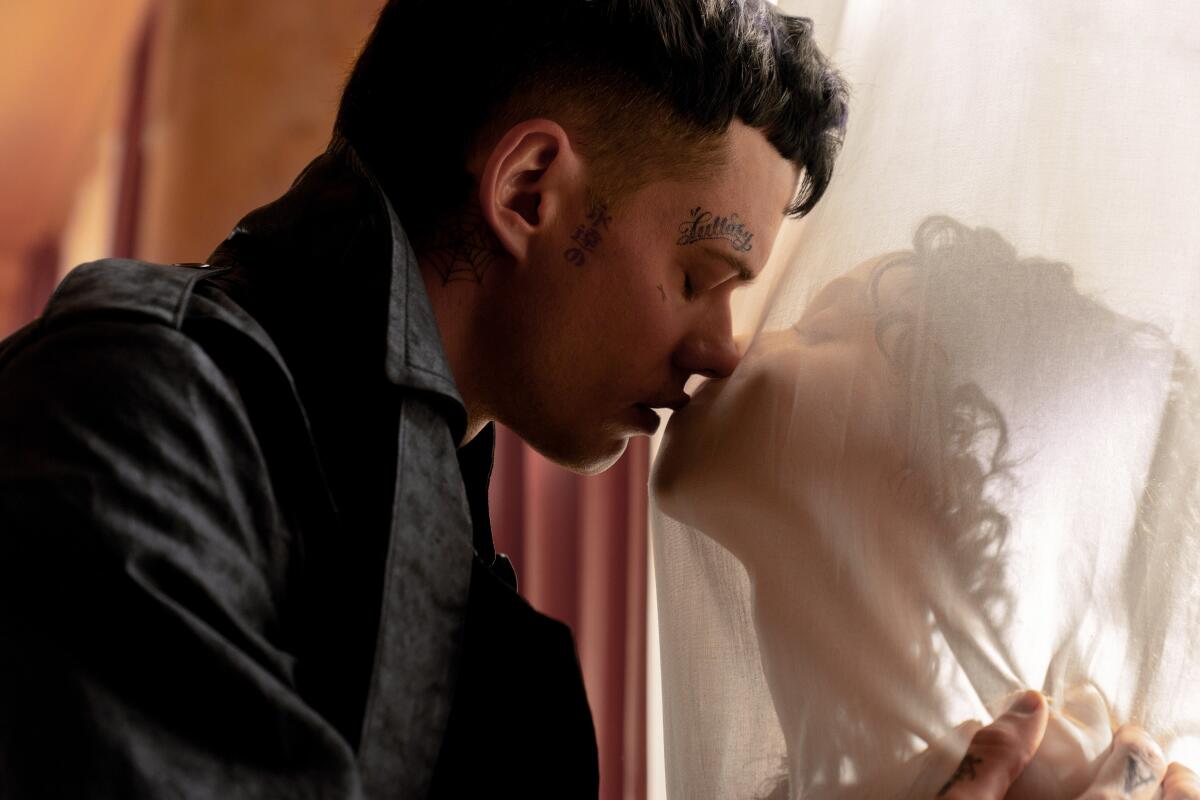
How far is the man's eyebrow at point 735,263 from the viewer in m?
0.96

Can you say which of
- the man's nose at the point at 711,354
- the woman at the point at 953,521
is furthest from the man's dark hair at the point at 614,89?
the woman at the point at 953,521

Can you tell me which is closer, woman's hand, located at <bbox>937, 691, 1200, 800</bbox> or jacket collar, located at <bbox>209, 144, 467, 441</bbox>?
woman's hand, located at <bbox>937, 691, 1200, 800</bbox>

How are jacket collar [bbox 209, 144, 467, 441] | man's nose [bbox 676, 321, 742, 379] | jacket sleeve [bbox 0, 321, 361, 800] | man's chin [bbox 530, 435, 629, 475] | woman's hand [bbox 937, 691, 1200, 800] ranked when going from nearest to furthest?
jacket sleeve [bbox 0, 321, 361, 800] < woman's hand [bbox 937, 691, 1200, 800] < jacket collar [bbox 209, 144, 467, 441] < man's nose [bbox 676, 321, 742, 379] < man's chin [bbox 530, 435, 629, 475]

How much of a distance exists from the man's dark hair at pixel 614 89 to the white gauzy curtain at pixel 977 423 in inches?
5.6

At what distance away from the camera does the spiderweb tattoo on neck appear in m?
0.98

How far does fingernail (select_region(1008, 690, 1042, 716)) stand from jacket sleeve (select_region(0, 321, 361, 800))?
366mm

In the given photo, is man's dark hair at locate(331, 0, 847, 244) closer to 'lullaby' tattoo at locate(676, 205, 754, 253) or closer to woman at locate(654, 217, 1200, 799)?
'lullaby' tattoo at locate(676, 205, 754, 253)

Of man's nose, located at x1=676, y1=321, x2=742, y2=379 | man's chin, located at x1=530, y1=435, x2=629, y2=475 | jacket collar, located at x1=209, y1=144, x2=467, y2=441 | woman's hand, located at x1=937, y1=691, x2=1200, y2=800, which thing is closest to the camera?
woman's hand, located at x1=937, y1=691, x2=1200, y2=800

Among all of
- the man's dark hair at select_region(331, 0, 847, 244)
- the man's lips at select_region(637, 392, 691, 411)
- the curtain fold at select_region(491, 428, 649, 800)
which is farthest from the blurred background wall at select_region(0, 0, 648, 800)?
the man's lips at select_region(637, 392, 691, 411)

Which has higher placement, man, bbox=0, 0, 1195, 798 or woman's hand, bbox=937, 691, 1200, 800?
man, bbox=0, 0, 1195, 798


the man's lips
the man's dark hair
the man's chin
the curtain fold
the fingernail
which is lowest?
the curtain fold

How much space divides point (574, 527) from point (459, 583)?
100 centimetres

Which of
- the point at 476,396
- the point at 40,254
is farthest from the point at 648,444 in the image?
the point at 40,254

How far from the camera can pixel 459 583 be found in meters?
0.76
